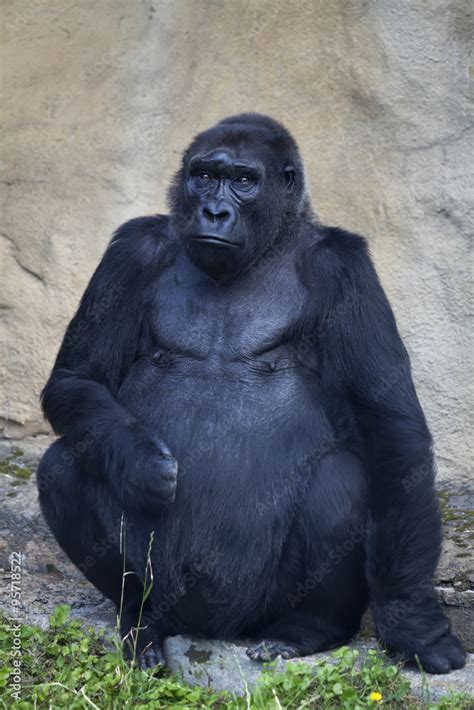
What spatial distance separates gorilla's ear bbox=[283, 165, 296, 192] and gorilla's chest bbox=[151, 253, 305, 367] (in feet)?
1.08

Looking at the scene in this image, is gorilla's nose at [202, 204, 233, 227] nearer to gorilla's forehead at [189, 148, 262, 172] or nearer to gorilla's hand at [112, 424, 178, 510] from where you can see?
gorilla's forehead at [189, 148, 262, 172]

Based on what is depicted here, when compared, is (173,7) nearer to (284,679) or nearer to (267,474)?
(267,474)

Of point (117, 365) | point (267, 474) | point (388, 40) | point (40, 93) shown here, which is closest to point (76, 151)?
point (40, 93)

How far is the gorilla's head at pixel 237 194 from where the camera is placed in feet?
14.8

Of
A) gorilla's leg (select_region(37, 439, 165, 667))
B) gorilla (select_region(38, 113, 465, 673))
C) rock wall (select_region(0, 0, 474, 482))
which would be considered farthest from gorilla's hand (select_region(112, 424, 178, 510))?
rock wall (select_region(0, 0, 474, 482))

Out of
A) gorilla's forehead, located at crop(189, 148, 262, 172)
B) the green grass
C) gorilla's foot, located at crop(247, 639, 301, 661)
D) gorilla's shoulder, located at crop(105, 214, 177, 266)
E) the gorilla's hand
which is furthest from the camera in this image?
gorilla's shoulder, located at crop(105, 214, 177, 266)

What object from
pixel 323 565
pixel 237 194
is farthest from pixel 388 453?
pixel 237 194

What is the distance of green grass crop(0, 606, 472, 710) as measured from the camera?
414cm

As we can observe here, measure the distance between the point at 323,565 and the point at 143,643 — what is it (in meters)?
0.77

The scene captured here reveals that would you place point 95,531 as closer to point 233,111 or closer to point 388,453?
point 388,453

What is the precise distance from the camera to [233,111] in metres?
6.61

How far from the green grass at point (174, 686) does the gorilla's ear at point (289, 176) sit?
73.2 inches

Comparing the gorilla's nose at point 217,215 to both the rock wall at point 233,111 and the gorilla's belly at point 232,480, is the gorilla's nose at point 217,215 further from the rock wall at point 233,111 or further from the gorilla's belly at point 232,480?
the rock wall at point 233,111

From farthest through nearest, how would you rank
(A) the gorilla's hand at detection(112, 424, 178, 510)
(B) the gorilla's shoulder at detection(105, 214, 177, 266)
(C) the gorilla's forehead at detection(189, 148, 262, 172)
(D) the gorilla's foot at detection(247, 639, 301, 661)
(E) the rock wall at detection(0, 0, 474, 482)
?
(E) the rock wall at detection(0, 0, 474, 482) → (B) the gorilla's shoulder at detection(105, 214, 177, 266) → (C) the gorilla's forehead at detection(189, 148, 262, 172) → (D) the gorilla's foot at detection(247, 639, 301, 661) → (A) the gorilla's hand at detection(112, 424, 178, 510)
